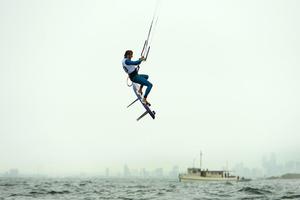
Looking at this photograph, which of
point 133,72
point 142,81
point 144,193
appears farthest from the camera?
point 144,193

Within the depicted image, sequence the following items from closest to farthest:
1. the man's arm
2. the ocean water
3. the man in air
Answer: the man's arm → the man in air → the ocean water

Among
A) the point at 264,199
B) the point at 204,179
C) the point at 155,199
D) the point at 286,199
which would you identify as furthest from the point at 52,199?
the point at 204,179

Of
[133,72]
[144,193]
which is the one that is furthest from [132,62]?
[144,193]

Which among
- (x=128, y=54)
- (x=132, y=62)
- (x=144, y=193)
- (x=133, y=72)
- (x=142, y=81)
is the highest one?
(x=128, y=54)

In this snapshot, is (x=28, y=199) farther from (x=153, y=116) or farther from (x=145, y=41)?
(x=145, y=41)

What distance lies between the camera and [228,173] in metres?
149

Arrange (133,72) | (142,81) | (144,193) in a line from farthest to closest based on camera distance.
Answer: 1. (144,193)
2. (142,81)
3. (133,72)

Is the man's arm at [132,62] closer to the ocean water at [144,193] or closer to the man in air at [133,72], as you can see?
the man in air at [133,72]

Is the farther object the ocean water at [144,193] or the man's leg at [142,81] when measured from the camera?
the ocean water at [144,193]

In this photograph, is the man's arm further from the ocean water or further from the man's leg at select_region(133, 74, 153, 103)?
the ocean water

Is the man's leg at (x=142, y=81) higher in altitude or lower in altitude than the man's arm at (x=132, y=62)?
lower

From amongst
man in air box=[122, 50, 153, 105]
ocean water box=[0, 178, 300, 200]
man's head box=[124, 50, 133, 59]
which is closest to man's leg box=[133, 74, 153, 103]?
man in air box=[122, 50, 153, 105]

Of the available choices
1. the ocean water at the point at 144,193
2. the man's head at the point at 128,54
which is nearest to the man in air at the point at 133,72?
the man's head at the point at 128,54

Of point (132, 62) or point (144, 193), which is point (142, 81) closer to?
point (132, 62)
